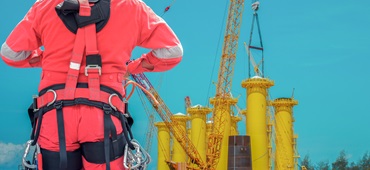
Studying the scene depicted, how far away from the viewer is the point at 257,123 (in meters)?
38.5

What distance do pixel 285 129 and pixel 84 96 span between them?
3823cm

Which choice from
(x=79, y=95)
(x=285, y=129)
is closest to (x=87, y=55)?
(x=79, y=95)

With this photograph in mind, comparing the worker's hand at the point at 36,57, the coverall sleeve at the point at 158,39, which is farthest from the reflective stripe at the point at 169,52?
the worker's hand at the point at 36,57

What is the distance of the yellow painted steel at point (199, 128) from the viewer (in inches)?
1981

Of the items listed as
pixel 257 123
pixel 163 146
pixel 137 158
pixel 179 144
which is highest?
pixel 179 144

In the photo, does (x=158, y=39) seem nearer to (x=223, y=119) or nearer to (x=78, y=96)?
(x=78, y=96)

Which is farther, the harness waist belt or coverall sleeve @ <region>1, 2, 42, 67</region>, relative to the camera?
coverall sleeve @ <region>1, 2, 42, 67</region>

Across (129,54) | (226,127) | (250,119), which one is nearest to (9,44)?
(129,54)

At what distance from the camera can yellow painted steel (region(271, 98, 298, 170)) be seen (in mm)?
41719

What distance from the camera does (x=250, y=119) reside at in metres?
38.9

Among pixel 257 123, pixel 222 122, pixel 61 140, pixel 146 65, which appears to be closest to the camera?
pixel 61 140

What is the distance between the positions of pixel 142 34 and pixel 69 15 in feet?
1.89

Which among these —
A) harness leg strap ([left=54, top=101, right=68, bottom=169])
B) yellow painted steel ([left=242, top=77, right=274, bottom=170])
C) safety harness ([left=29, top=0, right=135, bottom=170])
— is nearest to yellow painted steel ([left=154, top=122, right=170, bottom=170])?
yellow painted steel ([left=242, top=77, right=274, bottom=170])

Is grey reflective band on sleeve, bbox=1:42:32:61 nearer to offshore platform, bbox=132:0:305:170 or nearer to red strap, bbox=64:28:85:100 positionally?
red strap, bbox=64:28:85:100
